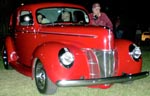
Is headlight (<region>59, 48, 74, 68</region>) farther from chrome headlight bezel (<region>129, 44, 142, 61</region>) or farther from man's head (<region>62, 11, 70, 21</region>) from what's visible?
man's head (<region>62, 11, 70, 21</region>)

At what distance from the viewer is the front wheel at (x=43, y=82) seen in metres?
7.29

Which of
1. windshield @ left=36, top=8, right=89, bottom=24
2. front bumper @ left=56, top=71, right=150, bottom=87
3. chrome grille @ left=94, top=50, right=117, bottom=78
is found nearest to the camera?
front bumper @ left=56, top=71, right=150, bottom=87

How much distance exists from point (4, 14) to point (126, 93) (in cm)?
3810

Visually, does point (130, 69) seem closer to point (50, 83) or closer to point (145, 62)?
point (50, 83)

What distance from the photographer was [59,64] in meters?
6.93

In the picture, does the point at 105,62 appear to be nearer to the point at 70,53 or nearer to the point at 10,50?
the point at 70,53

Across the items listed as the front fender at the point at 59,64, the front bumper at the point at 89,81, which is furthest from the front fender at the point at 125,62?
the front fender at the point at 59,64

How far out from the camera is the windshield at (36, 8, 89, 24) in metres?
8.63

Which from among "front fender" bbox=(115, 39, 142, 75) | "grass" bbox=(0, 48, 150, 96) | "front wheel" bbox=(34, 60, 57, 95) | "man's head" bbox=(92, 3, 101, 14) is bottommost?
"grass" bbox=(0, 48, 150, 96)

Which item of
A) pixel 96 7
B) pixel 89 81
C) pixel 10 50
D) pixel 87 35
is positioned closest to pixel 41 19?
pixel 96 7

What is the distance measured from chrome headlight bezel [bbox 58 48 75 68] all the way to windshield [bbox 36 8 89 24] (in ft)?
5.53

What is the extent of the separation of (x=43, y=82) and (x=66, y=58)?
2.94 feet

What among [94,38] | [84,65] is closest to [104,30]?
[94,38]

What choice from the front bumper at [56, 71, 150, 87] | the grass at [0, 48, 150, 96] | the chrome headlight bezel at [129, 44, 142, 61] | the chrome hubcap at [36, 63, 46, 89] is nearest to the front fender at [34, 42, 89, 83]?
the front bumper at [56, 71, 150, 87]
